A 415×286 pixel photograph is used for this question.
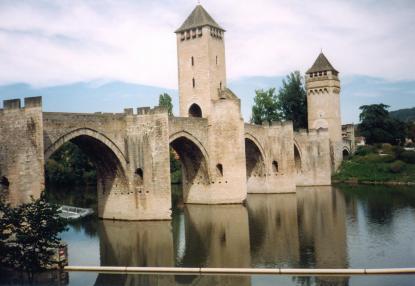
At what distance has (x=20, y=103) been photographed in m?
23.1

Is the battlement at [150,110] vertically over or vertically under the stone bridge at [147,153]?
over

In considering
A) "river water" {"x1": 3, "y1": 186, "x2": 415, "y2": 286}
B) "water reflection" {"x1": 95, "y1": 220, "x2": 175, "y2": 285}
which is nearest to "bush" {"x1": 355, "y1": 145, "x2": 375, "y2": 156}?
"river water" {"x1": 3, "y1": 186, "x2": 415, "y2": 286}

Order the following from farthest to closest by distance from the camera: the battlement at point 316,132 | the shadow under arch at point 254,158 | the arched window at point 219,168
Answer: the battlement at point 316,132 < the shadow under arch at point 254,158 < the arched window at point 219,168

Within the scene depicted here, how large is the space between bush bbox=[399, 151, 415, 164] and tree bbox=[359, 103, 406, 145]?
1208 cm

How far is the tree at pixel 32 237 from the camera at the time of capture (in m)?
15.9

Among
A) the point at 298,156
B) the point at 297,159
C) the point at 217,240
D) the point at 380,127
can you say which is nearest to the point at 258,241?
the point at 217,240

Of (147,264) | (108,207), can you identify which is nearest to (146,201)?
(108,207)

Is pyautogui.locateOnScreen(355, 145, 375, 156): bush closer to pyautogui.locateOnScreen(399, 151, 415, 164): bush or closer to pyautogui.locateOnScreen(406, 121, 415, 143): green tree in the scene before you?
pyautogui.locateOnScreen(399, 151, 415, 164): bush

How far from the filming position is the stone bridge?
902 inches

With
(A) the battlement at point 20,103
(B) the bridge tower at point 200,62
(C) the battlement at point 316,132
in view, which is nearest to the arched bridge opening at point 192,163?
(B) the bridge tower at point 200,62

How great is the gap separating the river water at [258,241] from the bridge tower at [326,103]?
68.1ft

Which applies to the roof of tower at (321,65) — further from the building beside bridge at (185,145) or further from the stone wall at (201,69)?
the stone wall at (201,69)

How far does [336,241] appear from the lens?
23.0 metres

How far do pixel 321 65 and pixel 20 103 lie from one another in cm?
4319
